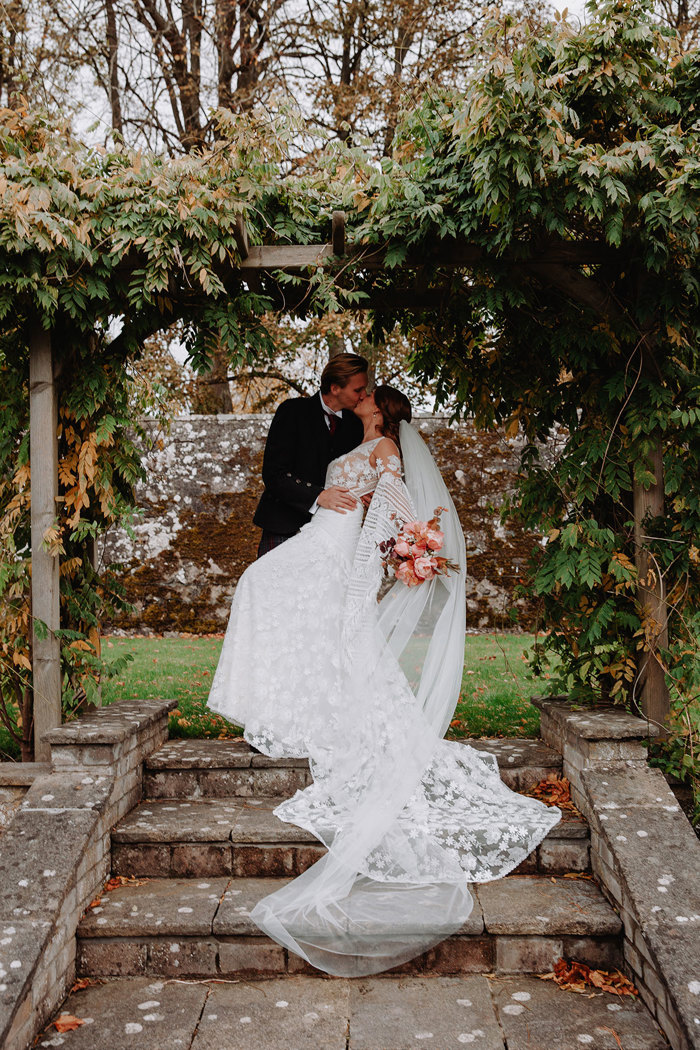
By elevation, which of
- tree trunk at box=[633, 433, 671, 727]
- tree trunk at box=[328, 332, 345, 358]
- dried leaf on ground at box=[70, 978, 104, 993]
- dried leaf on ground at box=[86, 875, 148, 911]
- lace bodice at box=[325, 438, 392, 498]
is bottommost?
dried leaf on ground at box=[70, 978, 104, 993]

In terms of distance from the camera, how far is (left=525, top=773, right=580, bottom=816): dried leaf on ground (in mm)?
4215

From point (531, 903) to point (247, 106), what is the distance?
12.8 metres

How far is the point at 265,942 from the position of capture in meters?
3.30

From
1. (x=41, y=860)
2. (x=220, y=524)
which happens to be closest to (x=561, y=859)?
(x=41, y=860)

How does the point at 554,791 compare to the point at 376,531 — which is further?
the point at 376,531

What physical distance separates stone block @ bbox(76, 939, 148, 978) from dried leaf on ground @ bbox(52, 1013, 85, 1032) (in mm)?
340

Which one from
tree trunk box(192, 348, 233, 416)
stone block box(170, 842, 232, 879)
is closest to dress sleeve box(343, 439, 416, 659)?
stone block box(170, 842, 232, 879)

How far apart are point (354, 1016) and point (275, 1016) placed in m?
0.28

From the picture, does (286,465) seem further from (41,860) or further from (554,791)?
(41,860)

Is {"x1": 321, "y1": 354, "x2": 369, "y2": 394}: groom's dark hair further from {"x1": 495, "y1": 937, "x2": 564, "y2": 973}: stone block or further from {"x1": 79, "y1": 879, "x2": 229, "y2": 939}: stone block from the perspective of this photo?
{"x1": 495, "y1": 937, "x2": 564, "y2": 973}: stone block

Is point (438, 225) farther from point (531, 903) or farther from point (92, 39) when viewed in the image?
point (92, 39)

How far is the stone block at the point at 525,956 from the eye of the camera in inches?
129

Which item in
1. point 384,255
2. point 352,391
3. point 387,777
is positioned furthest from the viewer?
point 352,391

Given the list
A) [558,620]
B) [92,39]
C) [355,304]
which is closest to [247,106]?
[92,39]
